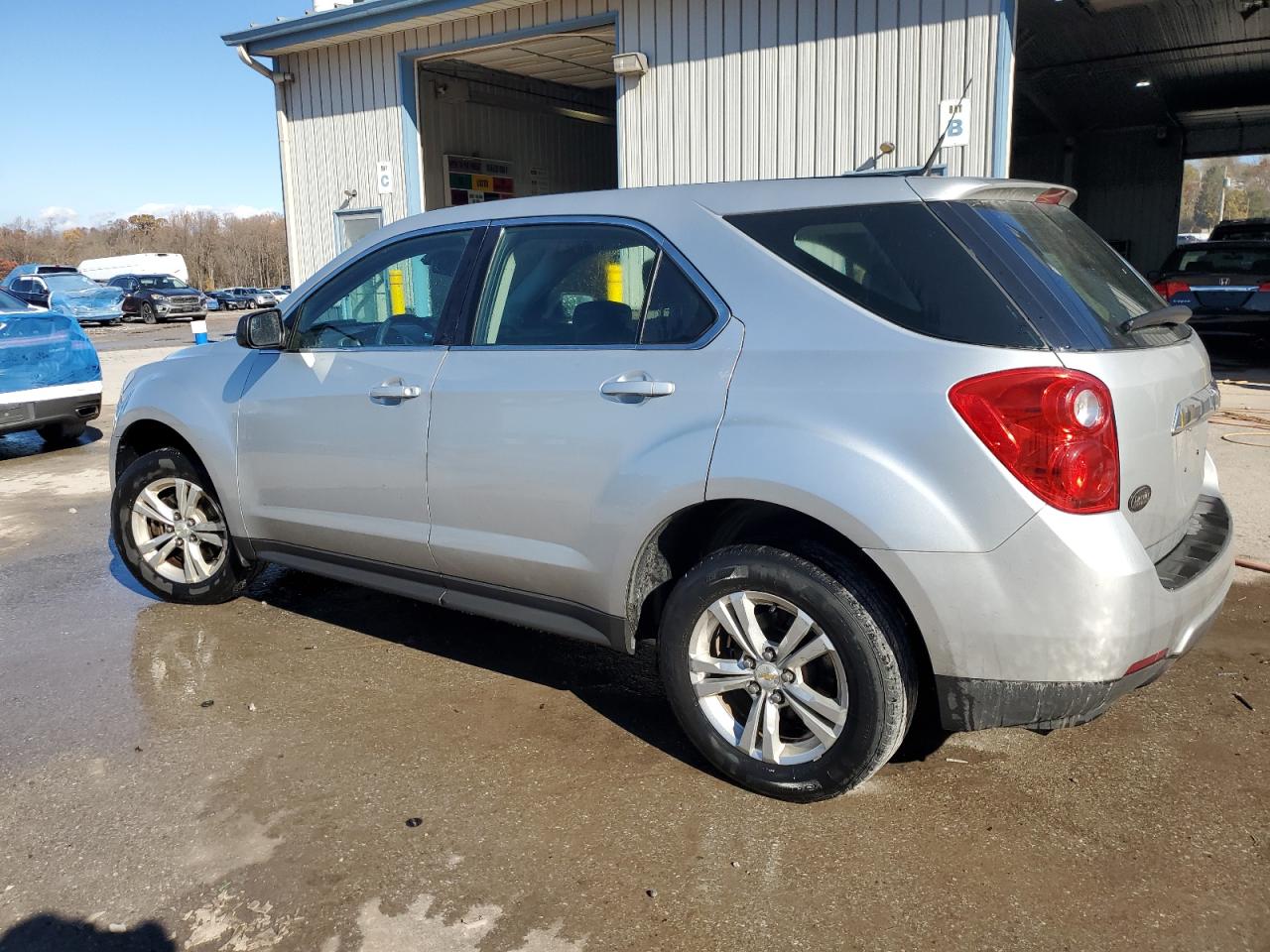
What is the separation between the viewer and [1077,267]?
115 inches

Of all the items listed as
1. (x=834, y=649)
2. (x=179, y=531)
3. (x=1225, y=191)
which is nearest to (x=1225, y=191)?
(x=1225, y=191)

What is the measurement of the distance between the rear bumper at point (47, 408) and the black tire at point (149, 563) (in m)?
4.51

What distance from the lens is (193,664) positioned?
4.23 meters

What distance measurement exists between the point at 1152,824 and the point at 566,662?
2.20 m

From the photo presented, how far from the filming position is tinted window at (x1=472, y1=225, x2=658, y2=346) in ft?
10.8

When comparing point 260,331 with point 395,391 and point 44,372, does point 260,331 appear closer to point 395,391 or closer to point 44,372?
point 395,391

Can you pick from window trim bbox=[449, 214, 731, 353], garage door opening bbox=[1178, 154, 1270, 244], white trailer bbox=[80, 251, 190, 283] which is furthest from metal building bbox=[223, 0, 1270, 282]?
garage door opening bbox=[1178, 154, 1270, 244]

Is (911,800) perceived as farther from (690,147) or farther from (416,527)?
(690,147)

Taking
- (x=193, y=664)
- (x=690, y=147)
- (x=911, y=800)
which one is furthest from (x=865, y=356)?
(x=690, y=147)

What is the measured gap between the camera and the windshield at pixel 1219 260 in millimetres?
12641

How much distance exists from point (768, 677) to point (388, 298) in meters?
2.10

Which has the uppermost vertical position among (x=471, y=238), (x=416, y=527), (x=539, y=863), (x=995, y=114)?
(x=995, y=114)

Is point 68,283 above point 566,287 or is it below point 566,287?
above

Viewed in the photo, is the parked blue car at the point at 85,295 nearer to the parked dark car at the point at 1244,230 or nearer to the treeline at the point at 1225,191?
the parked dark car at the point at 1244,230
